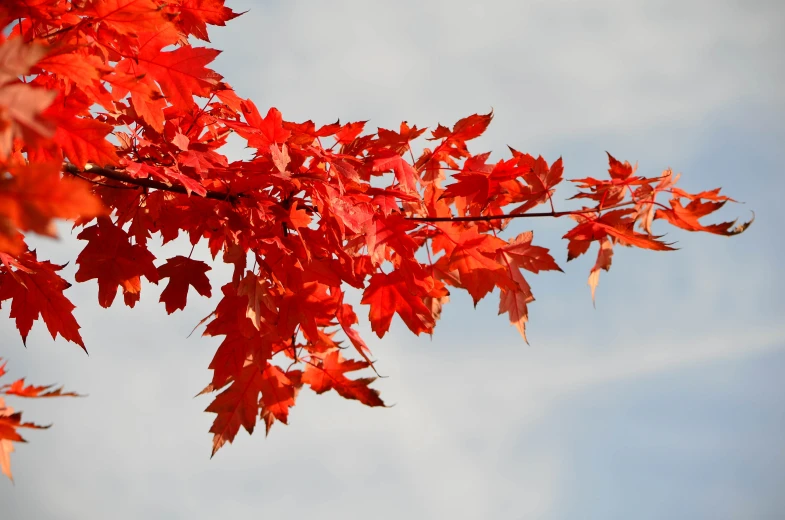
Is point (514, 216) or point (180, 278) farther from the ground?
point (514, 216)

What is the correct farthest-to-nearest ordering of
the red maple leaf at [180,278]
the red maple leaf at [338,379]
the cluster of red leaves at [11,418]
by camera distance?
the red maple leaf at [338,379]
the red maple leaf at [180,278]
the cluster of red leaves at [11,418]

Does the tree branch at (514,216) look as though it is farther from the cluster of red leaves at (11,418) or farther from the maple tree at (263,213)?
the cluster of red leaves at (11,418)

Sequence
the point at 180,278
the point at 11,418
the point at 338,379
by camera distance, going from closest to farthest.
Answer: the point at 11,418
the point at 180,278
the point at 338,379

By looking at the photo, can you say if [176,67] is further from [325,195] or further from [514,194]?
[514,194]

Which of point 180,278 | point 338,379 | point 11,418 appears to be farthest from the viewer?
point 338,379

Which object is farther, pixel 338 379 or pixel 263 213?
pixel 338 379

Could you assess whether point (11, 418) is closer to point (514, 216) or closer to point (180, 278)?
point (180, 278)

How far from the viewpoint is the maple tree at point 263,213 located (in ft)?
5.78

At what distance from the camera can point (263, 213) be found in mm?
1897

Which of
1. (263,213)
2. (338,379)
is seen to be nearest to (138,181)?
(263,213)

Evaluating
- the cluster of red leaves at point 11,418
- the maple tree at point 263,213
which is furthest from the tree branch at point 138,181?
the cluster of red leaves at point 11,418

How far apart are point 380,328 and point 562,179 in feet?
2.39

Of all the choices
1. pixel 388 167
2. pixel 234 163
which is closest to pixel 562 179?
pixel 388 167

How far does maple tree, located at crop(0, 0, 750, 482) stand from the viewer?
1.76 metres
